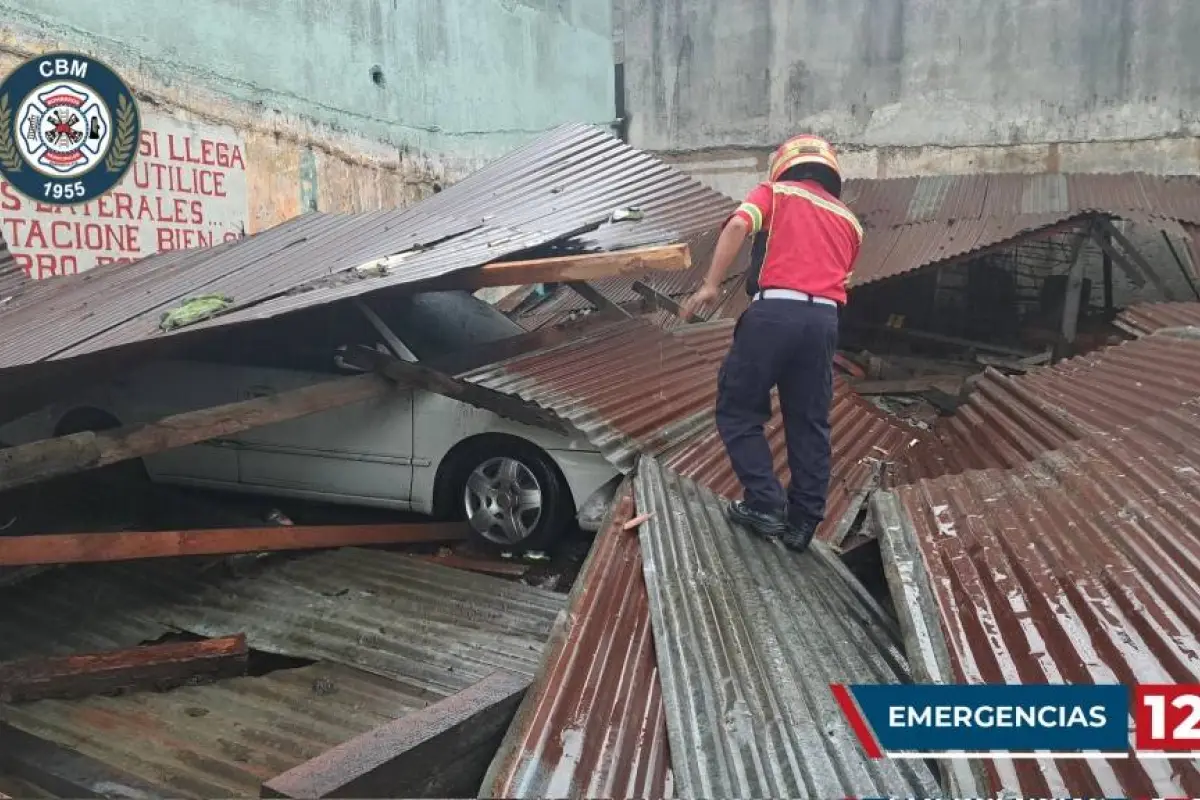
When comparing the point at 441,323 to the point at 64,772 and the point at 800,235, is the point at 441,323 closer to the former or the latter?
the point at 800,235

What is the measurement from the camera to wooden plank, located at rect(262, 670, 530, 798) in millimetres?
2129

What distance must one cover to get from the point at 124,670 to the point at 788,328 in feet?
9.35

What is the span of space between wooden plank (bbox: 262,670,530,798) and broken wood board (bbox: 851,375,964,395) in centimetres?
675

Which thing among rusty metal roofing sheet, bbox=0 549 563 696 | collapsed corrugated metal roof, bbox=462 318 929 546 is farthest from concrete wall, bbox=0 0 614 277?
collapsed corrugated metal roof, bbox=462 318 929 546

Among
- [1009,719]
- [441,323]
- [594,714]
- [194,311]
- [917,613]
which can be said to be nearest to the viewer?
[1009,719]

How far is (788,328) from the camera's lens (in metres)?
3.41

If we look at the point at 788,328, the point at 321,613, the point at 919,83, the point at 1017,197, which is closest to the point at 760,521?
the point at 788,328

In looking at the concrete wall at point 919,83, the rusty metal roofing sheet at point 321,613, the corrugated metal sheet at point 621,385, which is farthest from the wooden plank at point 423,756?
the concrete wall at point 919,83

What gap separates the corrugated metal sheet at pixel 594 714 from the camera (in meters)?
2.21

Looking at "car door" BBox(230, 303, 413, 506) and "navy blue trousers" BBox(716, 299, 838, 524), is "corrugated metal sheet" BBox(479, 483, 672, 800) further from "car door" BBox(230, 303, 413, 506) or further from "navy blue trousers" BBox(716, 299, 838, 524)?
"car door" BBox(230, 303, 413, 506)

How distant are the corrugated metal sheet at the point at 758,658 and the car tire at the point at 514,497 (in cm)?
96

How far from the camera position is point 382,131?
10109 millimetres

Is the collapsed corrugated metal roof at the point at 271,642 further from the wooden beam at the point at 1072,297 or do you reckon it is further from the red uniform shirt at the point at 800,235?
the wooden beam at the point at 1072,297

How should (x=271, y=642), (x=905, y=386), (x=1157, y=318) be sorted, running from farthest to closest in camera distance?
1. (x=905, y=386)
2. (x=1157, y=318)
3. (x=271, y=642)
